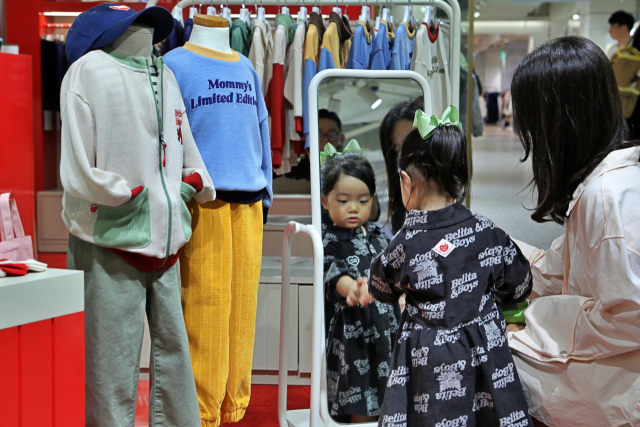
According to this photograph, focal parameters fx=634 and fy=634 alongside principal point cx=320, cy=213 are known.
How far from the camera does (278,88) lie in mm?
2902

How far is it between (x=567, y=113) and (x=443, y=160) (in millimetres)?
341

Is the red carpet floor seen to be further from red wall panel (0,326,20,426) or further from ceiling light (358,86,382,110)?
ceiling light (358,86,382,110)

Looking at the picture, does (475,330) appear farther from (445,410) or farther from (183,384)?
(183,384)

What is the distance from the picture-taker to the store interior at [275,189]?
166cm

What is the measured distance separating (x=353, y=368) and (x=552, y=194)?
952 millimetres

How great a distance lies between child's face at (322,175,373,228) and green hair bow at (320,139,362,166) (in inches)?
3.9

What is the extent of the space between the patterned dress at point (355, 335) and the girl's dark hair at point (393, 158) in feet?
0.32

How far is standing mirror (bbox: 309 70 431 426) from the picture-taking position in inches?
88.5

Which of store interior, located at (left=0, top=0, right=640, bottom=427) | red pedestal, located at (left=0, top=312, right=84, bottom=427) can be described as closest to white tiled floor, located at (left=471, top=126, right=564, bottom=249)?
store interior, located at (left=0, top=0, right=640, bottom=427)

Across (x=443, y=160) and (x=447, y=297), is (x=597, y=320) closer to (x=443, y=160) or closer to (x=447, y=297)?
(x=447, y=297)

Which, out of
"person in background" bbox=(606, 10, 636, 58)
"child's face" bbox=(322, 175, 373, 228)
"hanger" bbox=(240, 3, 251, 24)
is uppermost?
"person in background" bbox=(606, 10, 636, 58)

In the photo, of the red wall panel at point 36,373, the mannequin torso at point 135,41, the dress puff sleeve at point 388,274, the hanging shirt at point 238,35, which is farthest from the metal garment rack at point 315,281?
the red wall panel at point 36,373

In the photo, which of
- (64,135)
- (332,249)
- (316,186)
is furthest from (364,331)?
(64,135)

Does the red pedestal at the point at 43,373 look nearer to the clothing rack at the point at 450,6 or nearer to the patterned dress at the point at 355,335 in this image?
the patterned dress at the point at 355,335
